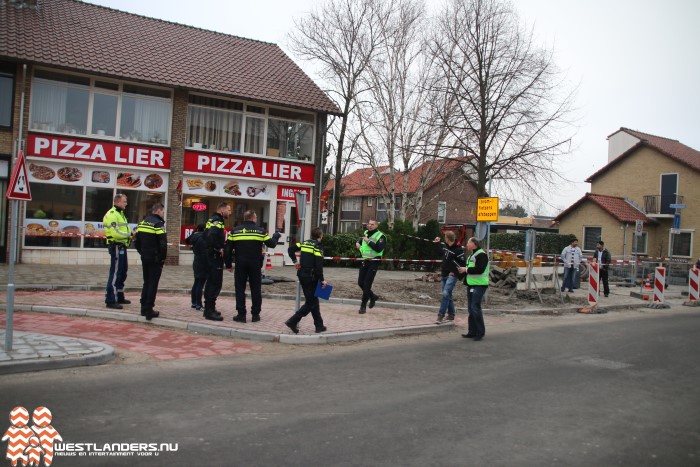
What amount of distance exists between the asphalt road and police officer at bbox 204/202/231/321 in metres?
2.28

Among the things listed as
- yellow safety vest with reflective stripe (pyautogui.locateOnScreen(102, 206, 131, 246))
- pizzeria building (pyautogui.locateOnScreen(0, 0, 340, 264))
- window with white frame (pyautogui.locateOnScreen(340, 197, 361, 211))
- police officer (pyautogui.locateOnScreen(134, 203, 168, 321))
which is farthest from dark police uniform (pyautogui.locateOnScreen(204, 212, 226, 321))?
window with white frame (pyautogui.locateOnScreen(340, 197, 361, 211))

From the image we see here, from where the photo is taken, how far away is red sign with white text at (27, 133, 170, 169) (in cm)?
1788

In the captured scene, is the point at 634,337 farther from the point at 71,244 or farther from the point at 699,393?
the point at 71,244

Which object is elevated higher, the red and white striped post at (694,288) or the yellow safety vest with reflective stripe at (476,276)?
the yellow safety vest with reflective stripe at (476,276)

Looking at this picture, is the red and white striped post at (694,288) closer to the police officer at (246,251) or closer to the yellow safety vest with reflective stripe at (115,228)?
the police officer at (246,251)

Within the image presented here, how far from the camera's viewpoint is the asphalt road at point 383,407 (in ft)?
14.3

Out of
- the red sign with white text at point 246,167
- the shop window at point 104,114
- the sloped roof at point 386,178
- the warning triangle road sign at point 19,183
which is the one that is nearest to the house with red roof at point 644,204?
the sloped roof at point 386,178

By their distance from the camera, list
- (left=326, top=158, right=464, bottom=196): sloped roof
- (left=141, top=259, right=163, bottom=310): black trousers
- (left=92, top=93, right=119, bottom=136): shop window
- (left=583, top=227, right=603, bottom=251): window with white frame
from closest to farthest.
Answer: (left=141, top=259, right=163, bottom=310): black trousers, (left=92, top=93, right=119, bottom=136): shop window, (left=326, top=158, right=464, bottom=196): sloped roof, (left=583, top=227, right=603, bottom=251): window with white frame

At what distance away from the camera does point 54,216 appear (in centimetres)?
1817

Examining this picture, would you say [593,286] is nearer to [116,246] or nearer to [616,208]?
[116,246]

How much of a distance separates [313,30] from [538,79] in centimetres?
1342

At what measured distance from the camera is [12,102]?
57.9 ft

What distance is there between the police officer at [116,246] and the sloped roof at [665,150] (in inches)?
1401

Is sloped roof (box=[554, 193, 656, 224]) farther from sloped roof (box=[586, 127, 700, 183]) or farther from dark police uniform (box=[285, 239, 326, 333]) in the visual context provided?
dark police uniform (box=[285, 239, 326, 333])
